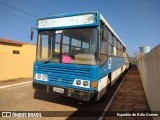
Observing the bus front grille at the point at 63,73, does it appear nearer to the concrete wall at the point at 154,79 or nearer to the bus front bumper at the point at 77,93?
the bus front bumper at the point at 77,93

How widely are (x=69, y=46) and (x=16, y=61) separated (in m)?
9.10

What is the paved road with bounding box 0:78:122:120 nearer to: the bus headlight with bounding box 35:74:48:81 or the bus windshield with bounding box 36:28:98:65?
the bus headlight with bounding box 35:74:48:81

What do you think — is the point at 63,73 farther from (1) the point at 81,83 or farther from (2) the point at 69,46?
(2) the point at 69,46

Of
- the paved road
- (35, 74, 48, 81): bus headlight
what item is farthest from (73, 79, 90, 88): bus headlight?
(35, 74, 48, 81): bus headlight

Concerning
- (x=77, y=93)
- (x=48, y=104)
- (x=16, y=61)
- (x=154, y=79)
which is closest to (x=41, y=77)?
(x=48, y=104)

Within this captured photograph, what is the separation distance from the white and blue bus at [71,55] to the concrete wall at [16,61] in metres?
7.08

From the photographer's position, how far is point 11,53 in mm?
13305

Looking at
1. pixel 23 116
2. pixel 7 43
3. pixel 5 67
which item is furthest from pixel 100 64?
pixel 7 43

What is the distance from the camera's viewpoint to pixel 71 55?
584 cm

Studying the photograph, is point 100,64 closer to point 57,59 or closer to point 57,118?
point 57,59

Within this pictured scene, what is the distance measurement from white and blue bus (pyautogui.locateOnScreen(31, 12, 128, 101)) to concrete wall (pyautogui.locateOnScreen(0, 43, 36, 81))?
708cm

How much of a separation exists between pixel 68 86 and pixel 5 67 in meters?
8.44

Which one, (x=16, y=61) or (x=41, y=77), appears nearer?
(x=41, y=77)

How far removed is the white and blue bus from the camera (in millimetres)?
5523
